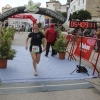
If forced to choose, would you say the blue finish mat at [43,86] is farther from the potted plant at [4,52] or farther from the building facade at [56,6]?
the building facade at [56,6]

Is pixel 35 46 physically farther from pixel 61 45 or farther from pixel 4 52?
pixel 61 45

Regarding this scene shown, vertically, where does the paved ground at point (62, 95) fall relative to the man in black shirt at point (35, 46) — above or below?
below

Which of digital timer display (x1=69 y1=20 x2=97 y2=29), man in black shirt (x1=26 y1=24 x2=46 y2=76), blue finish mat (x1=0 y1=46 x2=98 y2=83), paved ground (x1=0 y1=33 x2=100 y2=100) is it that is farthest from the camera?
digital timer display (x1=69 y1=20 x2=97 y2=29)

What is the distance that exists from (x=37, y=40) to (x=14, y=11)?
652 centimetres

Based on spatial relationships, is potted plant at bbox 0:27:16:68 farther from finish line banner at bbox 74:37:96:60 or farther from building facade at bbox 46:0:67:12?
building facade at bbox 46:0:67:12

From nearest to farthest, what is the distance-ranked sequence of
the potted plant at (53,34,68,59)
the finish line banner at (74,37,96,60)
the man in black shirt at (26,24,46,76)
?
the man in black shirt at (26,24,46,76), the finish line banner at (74,37,96,60), the potted plant at (53,34,68,59)

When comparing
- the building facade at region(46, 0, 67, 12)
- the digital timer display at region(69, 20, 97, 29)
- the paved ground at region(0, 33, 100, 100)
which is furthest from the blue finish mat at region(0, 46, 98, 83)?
the building facade at region(46, 0, 67, 12)

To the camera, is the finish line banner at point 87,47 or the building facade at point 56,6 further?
the building facade at point 56,6

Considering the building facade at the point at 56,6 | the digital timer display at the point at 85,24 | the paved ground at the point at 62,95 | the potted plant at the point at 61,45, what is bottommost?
the paved ground at the point at 62,95

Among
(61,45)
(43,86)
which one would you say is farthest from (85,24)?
(61,45)

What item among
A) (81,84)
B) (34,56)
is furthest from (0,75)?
(81,84)

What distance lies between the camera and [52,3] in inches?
3878

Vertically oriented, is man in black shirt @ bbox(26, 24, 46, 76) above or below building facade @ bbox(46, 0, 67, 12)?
below

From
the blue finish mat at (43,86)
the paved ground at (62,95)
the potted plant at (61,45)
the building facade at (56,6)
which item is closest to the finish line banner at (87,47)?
the blue finish mat at (43,86)
